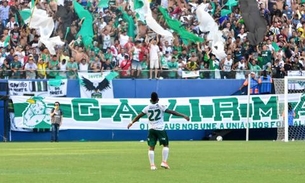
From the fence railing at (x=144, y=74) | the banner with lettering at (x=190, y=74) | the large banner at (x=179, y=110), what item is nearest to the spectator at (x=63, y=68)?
the fence railing at (x=144, y=74)

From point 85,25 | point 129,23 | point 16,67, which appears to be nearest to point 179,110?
point 129,23

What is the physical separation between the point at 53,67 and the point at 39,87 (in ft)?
6.61

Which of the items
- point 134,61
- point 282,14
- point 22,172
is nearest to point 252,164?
point 22,172

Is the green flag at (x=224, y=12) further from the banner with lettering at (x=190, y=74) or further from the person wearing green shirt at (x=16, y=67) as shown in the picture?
the person wearing green shirt at (x=16, y=67)

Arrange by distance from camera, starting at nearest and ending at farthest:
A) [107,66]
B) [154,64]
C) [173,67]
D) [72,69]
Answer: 1. [72,69]
2. [107,66]
3. [154,64]
4. [173,67]

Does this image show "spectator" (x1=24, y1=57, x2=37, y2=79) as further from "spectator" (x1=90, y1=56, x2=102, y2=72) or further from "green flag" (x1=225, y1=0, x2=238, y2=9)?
"green flag" (x1=225, y1=0, x2=238, y2=9)

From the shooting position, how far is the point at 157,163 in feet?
80.3

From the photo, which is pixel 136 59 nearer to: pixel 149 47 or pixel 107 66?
pixel 149 47

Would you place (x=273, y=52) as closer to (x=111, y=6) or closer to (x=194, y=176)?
(x=111, y=6)

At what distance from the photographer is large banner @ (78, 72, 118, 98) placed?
1646 inches

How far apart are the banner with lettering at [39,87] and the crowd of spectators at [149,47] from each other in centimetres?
76

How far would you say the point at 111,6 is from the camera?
41281mm

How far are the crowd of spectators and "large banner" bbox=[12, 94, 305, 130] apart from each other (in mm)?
1538

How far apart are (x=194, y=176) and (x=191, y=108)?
81.0 feet
